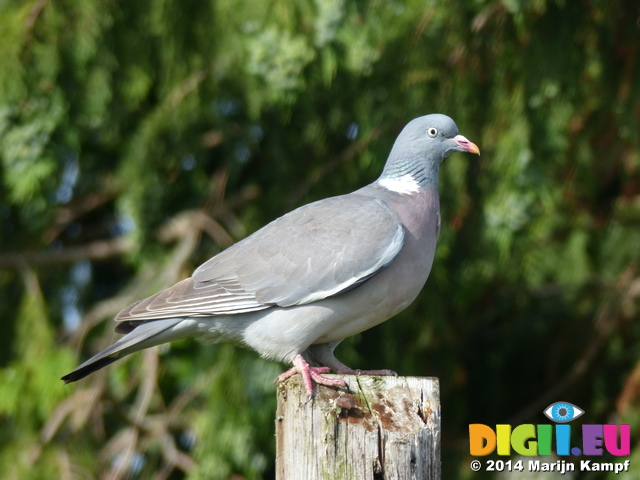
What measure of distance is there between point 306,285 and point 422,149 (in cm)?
84

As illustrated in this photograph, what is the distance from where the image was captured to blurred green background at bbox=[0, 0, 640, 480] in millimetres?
4109

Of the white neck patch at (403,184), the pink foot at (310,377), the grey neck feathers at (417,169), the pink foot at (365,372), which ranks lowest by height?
the pink foot at (310,377)

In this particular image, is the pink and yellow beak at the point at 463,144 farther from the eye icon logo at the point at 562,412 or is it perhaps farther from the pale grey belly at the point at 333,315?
the eye icon logo at the point at 562,412

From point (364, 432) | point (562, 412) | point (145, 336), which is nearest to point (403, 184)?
point (145, 336)

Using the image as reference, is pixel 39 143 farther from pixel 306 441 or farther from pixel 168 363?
pixel 306 441

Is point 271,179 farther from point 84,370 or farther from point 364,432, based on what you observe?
point 364,432

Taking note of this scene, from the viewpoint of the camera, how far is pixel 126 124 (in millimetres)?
4828

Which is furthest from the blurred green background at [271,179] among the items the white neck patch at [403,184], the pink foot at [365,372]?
the pink foot at [365,372]

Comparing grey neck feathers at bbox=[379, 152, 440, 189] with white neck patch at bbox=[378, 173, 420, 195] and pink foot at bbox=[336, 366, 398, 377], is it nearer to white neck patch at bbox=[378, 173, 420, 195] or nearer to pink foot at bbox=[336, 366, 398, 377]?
white neck patch at bbox=[378, 173, 420, 195]

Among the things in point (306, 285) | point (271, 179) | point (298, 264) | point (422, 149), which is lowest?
point (306, 285)

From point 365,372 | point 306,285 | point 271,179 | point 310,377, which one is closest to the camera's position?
point 310,377

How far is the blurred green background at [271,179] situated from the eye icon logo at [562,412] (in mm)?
219

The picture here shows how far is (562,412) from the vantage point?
4727 mm

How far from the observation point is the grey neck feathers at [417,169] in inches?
144
